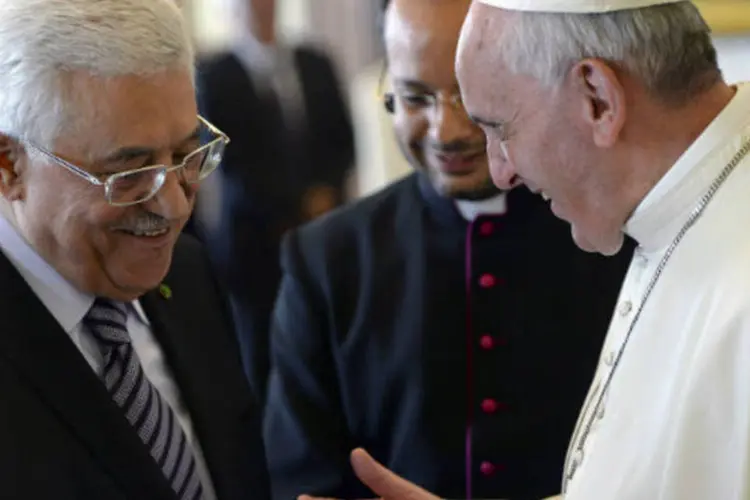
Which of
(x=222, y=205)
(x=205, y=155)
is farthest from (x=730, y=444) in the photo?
(x=222, y=205)

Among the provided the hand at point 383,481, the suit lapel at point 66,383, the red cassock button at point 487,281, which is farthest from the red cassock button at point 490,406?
the suit lapel at point 66,383

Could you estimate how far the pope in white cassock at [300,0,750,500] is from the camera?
113 centimetres

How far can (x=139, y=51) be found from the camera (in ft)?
4.25

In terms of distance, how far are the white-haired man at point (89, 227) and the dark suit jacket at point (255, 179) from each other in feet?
6.74

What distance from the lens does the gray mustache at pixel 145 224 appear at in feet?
4.50

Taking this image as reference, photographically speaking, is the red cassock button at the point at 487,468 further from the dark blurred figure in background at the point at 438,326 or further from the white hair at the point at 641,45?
the white hair at the point at 641,45

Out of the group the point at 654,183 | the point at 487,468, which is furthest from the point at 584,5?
the point at 487,468

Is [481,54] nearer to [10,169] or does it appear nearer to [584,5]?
[584,5]

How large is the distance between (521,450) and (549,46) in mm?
826

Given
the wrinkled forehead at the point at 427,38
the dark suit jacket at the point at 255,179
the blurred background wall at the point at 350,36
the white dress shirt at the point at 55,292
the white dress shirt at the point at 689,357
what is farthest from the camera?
the blurred background wall at the point at 350,36

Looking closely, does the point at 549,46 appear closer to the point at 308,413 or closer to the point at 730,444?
the point at 730,444

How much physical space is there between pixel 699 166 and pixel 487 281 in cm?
69

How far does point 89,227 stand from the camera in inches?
52.9

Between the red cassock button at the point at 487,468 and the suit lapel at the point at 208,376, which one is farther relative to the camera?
the red cassock button at the point at 487,468
